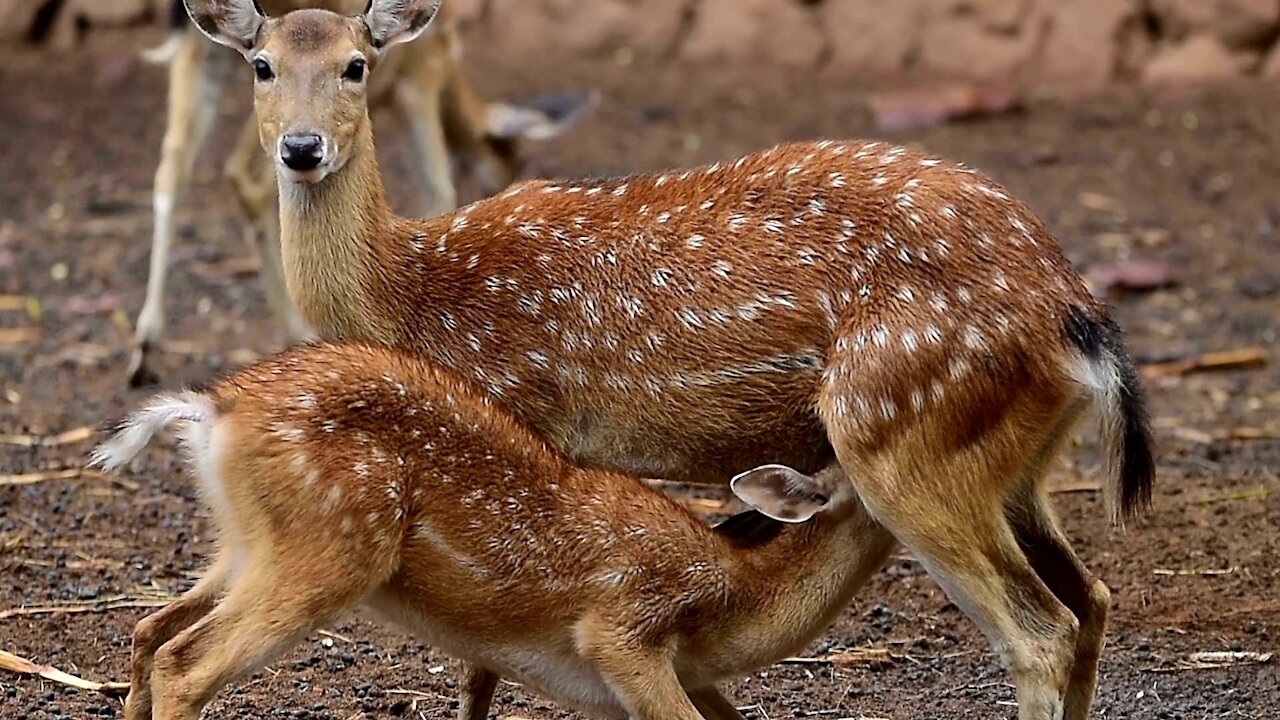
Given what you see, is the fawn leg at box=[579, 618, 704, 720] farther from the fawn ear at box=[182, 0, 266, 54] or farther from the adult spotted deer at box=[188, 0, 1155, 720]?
the fawn ear at box=[182, 0, 266, 54]

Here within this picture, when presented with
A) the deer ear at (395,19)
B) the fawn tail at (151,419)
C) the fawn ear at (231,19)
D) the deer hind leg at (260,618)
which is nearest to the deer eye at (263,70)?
the fawn ear at (231,19)

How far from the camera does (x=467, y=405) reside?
453 cm

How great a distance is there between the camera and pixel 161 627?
4684mm

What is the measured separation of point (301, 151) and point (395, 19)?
0.71 meters

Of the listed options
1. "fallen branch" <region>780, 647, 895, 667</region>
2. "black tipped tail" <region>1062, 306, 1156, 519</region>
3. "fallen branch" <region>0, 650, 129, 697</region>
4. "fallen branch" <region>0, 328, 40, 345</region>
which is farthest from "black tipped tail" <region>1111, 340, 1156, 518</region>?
"fallen branch" <region>0, 328, 40, 345</region>

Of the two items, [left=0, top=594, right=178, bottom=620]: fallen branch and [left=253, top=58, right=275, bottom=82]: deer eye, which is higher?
[left=253, top=58, right=275, bottom=82]: deer eye

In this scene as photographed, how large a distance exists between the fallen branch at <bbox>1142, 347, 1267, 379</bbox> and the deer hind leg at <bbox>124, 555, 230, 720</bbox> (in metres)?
4.72

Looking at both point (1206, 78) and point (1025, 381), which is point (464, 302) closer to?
point (1025, 381)

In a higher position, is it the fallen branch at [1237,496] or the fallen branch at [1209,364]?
the fallen branch at [1237,496]

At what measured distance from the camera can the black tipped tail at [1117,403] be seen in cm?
461

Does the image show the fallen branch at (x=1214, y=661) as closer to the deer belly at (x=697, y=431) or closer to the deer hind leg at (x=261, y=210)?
the deer belly at (x=697, y=431)

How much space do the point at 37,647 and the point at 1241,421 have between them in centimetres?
440

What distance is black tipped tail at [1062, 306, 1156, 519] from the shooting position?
15.1ft

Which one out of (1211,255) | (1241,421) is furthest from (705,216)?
(1211,255)
